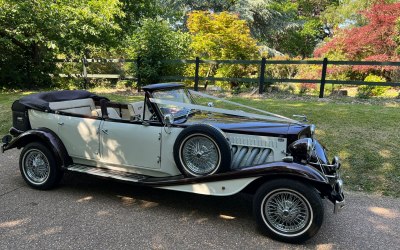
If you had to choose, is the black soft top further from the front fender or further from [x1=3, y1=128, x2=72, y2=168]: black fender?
the front fender

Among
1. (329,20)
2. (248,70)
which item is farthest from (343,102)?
(329,20)

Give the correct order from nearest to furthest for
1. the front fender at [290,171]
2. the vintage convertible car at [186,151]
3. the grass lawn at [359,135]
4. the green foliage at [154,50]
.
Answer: the front fender at [290,171], the vintage convertible car at [186,151], the grass lawn at [359,135], the green foliage at [154,50]

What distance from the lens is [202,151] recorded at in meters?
3.91

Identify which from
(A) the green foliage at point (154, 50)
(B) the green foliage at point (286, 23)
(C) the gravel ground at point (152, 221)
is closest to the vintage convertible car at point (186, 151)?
(C) the gravel ground at point (152, 221)

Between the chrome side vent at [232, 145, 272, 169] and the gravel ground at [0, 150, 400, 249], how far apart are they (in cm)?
65

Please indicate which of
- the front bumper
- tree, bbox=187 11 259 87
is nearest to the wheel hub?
the front bumper

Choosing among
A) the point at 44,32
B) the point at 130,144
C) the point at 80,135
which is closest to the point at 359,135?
the point at 130,144

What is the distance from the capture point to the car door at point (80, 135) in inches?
184

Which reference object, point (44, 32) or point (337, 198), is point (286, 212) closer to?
point (337, 198)

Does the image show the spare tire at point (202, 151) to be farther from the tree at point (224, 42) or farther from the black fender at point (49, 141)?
the tree at point (224, 42)

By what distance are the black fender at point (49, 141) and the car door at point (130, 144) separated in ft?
1.75

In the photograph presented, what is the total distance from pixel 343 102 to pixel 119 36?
1239cm

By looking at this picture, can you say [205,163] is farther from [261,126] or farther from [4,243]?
[4,243]

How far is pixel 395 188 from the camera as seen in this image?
16.6 feet
